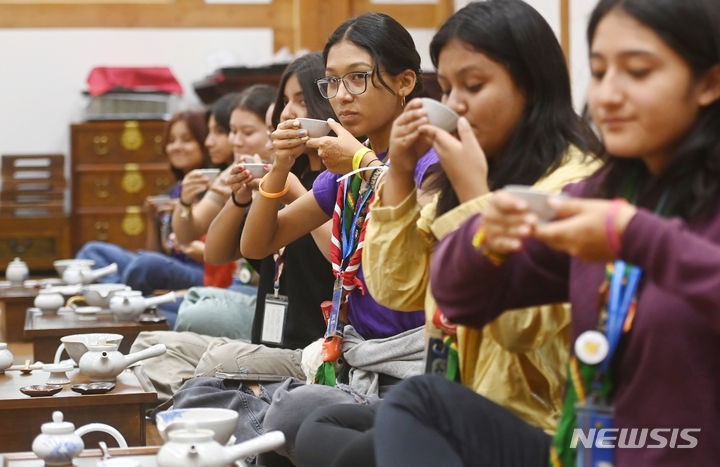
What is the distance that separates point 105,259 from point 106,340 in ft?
10.9

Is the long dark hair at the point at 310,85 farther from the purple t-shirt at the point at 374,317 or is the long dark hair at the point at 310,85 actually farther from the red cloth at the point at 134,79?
the red cloth at the point at 134,79

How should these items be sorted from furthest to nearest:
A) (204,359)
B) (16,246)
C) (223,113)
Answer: (16,246) → (223,113) → (204,359)

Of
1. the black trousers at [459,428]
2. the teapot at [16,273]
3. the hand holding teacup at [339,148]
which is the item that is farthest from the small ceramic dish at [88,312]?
the black trousers at [459,428]

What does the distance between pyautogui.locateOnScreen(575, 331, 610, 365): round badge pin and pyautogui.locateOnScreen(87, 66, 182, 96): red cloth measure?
6.37m

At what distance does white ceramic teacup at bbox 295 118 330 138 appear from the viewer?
96.6 inches

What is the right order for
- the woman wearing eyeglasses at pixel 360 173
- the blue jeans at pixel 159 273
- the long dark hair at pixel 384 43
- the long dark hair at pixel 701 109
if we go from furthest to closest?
the blue jeans at pixel 159 273, the long dark hair at pixel 384 43, the woman wearing eyeglasses at pixel 360 173, the long dark hair at pixel 701 109

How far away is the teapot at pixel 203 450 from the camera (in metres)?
1.50

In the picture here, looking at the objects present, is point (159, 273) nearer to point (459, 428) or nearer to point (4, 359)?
point (4, 359)

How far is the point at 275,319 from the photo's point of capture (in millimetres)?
2871

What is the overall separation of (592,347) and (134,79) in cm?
656

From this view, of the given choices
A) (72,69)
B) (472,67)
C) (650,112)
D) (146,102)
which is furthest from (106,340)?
(72,69)

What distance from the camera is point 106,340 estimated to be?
2.62 metres

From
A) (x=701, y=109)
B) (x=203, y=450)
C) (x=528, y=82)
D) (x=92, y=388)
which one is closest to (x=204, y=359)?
(x=92, y=388)

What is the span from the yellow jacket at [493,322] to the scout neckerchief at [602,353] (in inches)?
10.3
